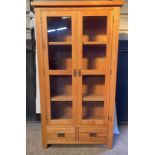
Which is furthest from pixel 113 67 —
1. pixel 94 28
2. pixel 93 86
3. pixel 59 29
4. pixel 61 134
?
pixel 61 134

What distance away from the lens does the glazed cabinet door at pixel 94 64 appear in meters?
1.84

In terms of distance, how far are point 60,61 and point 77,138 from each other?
930 mm

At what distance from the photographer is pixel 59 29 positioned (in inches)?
76.8

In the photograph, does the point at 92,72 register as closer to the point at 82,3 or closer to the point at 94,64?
the point at 94,64

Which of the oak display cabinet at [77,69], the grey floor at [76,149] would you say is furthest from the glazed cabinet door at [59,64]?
the grey floor at [76,149]

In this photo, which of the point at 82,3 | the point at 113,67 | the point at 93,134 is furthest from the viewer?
the point at 93,134

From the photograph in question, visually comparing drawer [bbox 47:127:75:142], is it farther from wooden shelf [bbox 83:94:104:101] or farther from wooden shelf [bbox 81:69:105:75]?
wooden shelf [bbox 81:69:105:75]

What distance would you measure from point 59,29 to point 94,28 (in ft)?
1.30

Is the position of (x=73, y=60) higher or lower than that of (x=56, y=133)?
higher

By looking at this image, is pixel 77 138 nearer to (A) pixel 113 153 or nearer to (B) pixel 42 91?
(A) pixel 113 153

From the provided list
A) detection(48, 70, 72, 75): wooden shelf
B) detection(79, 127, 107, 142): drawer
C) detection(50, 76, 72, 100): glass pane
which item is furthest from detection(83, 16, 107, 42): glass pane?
detection(79, 127, 107, 142): drawer
